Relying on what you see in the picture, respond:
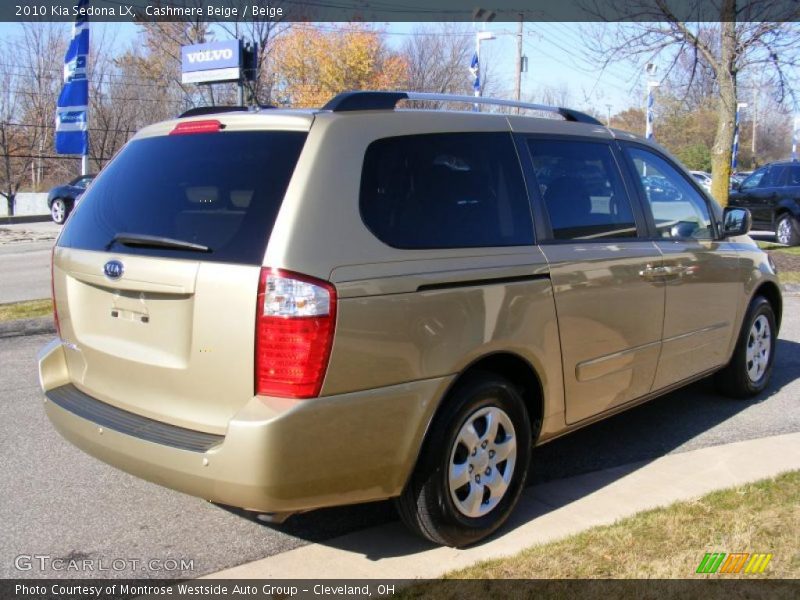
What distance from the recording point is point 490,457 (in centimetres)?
365

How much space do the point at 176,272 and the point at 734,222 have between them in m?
4.15

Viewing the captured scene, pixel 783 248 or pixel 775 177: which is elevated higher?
pixel 775 177

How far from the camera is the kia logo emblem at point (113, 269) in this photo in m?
3.27

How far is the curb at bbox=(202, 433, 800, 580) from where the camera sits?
3.41 meters

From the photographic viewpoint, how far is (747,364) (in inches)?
231

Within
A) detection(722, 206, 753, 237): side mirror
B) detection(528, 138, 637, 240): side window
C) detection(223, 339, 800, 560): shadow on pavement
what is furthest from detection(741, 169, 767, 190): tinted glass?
detection(528, 138, 637, 240): side window

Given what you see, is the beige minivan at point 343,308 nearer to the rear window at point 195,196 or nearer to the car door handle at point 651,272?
the rear window at point 195,196

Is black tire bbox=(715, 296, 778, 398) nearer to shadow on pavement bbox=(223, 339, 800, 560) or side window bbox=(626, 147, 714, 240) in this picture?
shadow on pavement bbox=(223, 339, 800, 560)

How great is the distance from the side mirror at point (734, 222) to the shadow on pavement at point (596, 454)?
1.31 metres

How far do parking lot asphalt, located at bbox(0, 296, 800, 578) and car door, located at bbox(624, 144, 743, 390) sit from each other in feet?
1.58

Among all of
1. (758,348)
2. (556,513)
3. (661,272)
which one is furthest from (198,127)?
(758,348)

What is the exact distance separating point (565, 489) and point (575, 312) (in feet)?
3.40
